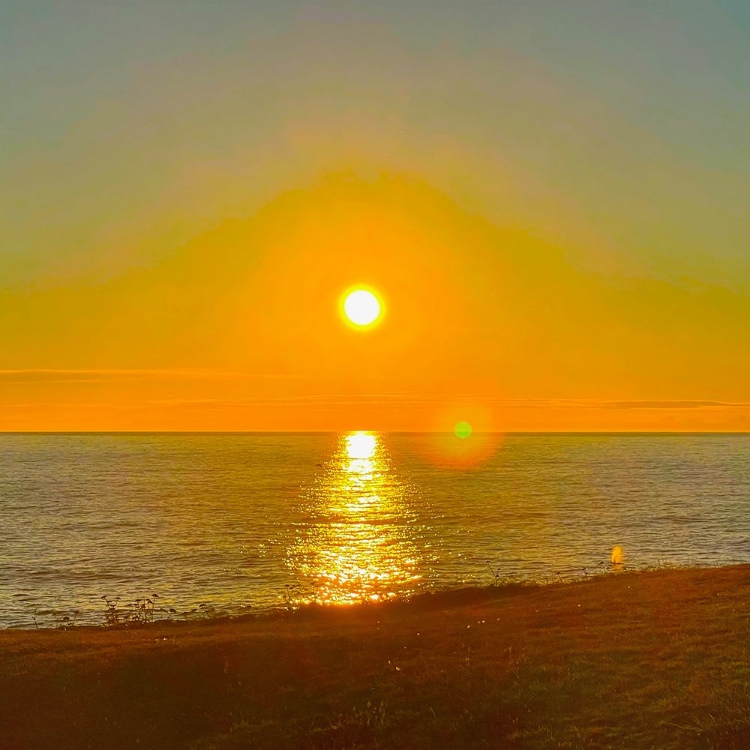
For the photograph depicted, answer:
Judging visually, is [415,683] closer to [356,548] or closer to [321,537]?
[356,548]

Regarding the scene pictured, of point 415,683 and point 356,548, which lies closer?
point 415,683

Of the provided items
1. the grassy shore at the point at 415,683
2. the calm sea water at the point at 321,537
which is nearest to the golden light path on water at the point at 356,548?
the calm sea water at the point at 321,537

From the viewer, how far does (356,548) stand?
69.4 m

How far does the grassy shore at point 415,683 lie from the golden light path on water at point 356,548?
19.0 m

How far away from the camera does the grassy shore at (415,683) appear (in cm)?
1611

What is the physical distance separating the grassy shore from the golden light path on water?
62.2ft

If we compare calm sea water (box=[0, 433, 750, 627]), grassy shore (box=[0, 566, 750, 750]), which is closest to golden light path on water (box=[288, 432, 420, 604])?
calm sea water (box=[0, 433, 750, 627])

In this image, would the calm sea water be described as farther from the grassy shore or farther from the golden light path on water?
the grassy shore

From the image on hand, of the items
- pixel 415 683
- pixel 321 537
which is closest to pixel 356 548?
pixel 321 537

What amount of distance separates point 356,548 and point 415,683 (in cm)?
5051

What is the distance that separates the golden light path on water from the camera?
5031 cm

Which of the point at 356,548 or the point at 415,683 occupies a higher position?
the point at 356,548

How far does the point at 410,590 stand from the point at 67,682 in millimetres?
29434

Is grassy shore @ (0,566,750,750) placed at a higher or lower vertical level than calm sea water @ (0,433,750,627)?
lower
